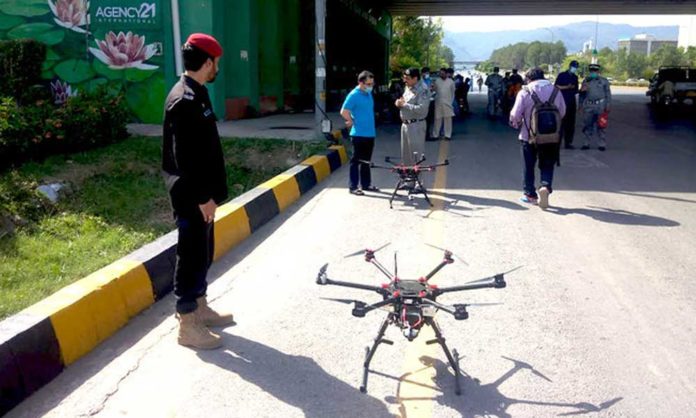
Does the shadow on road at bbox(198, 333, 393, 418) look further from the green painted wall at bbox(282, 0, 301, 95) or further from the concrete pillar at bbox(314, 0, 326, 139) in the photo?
the green painted wall at bbox(282, 0, 301, 95)

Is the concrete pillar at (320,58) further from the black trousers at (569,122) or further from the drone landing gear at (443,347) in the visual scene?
the drone landing gear at (443,347)

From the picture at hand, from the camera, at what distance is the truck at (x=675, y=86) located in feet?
85.7

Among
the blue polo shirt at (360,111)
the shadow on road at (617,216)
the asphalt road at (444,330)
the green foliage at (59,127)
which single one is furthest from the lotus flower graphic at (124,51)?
the shadow on road at (617,216)

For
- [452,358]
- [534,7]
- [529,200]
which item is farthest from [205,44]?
[534,7]

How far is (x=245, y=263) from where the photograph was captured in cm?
629

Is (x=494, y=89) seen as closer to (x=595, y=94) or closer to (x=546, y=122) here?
(x=595, y=94)

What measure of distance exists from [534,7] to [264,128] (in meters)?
27.0

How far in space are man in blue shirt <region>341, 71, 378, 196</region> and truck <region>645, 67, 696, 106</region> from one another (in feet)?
69.6

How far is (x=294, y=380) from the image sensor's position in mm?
3951

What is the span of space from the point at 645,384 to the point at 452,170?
778cm

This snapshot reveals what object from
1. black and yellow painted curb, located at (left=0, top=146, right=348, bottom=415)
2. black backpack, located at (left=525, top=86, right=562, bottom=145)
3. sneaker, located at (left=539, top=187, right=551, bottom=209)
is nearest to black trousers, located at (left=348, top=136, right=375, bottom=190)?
black backpack, located at (left=525, top=86, right=562, bottom=145)

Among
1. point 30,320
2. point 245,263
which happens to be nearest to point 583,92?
point 245,263

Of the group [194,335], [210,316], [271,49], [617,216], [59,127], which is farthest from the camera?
[271,49]

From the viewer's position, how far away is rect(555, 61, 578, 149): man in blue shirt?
12703 mm
